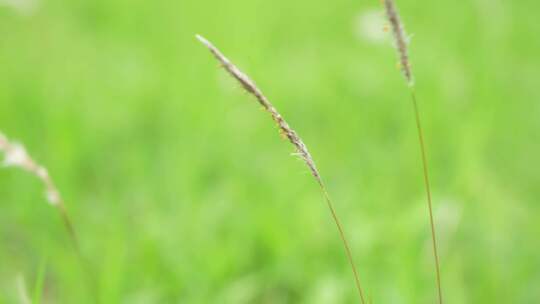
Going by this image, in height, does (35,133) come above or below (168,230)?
above

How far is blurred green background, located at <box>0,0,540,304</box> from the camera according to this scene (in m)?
1.97

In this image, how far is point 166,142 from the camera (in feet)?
9.70

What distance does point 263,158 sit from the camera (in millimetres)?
2898

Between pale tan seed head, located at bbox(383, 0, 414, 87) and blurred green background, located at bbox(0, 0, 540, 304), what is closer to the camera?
pale tan seed head, located at bbox(383, 0, 414, 87)

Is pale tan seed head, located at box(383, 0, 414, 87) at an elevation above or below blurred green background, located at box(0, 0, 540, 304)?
below

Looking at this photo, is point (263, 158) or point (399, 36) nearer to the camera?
point (399, 36)

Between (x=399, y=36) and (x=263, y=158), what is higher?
(x=263, y=158)

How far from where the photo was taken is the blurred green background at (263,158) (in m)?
1.97

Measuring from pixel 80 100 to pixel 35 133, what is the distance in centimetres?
51

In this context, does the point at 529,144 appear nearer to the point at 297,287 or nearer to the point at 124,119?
the point at 297,287

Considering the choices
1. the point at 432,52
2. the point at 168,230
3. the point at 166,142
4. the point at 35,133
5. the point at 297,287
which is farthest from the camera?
the point at 432,52

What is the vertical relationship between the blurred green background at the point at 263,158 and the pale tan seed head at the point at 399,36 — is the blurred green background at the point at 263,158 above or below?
above

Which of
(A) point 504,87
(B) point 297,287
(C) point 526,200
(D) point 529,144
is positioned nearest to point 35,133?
(B) point 297,287

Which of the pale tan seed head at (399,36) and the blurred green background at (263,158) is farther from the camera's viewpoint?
the blurred green background at (263,158)
